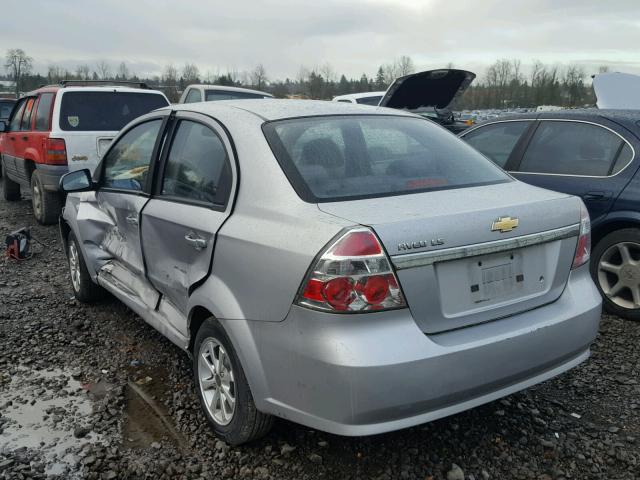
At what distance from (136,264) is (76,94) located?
16.6ft

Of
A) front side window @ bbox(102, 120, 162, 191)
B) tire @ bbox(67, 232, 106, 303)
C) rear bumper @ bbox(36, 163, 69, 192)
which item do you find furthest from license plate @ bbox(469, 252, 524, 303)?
rear bumper @ bbox(36, 163, 69, 192)

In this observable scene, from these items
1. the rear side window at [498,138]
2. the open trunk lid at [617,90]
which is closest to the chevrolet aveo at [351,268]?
the rear side window at [498,138]

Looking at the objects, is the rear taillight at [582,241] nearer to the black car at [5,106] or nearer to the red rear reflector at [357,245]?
the red rear reflector at [357,245]

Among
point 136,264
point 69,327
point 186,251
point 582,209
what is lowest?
point 69,327

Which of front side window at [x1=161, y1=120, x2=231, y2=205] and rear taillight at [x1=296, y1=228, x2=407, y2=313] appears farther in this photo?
front side window at [x1=161, y1=120, x2=231, y2=205]

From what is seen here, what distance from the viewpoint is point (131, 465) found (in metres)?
2.77

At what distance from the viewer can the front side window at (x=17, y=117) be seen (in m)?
9.31

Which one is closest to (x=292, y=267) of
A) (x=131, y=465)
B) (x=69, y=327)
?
(x=131, y=465)

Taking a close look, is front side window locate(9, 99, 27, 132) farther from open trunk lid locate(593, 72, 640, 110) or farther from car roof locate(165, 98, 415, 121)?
open trunk lid locate(593, 72, 640, 110)

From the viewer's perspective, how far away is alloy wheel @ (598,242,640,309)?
438 centimetres

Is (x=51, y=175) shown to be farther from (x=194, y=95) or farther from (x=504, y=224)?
(x=504, y=224)

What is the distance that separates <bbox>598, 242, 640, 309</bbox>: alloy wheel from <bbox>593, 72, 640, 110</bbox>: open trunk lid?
4.68m

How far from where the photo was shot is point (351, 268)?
2217 mm

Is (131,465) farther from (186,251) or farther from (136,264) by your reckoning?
(136,264)
